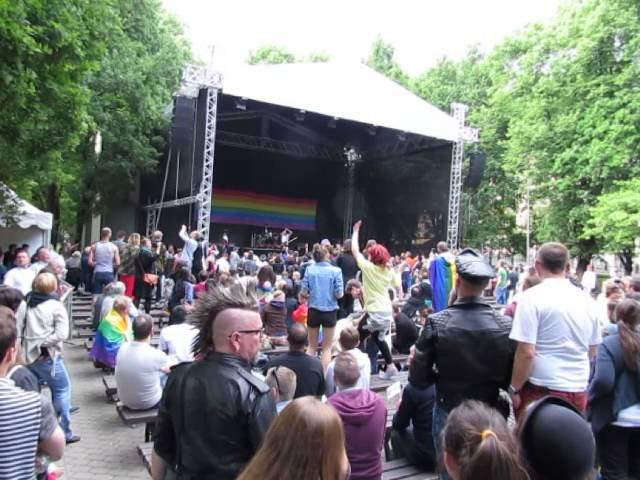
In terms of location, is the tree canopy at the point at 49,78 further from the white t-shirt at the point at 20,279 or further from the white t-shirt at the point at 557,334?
the white t-shirt at the point at 557,334

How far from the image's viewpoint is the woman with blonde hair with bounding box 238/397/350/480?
4.45ft

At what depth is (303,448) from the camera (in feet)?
4.48

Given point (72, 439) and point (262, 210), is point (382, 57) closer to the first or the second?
point (262, 210)

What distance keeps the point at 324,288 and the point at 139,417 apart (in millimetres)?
2435

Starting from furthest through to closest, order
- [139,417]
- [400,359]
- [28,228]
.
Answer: [28,228] < [400,359] < [139,417]

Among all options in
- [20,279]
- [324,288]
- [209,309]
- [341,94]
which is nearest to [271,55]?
[341,94]

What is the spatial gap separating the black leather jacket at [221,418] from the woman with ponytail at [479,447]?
71 centimetres

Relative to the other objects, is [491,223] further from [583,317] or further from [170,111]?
[583,317]

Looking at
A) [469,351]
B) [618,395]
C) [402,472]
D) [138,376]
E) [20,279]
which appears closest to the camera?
[469,351]

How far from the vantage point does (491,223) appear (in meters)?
27.6

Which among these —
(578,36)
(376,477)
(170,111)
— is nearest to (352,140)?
(170,111)

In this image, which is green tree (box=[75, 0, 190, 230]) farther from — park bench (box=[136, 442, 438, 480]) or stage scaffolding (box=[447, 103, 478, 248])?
park bench (box=[136, 442, 438, 480])

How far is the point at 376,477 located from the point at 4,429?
2026 mm

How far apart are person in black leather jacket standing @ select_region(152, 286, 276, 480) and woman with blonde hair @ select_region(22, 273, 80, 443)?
9.06ft
